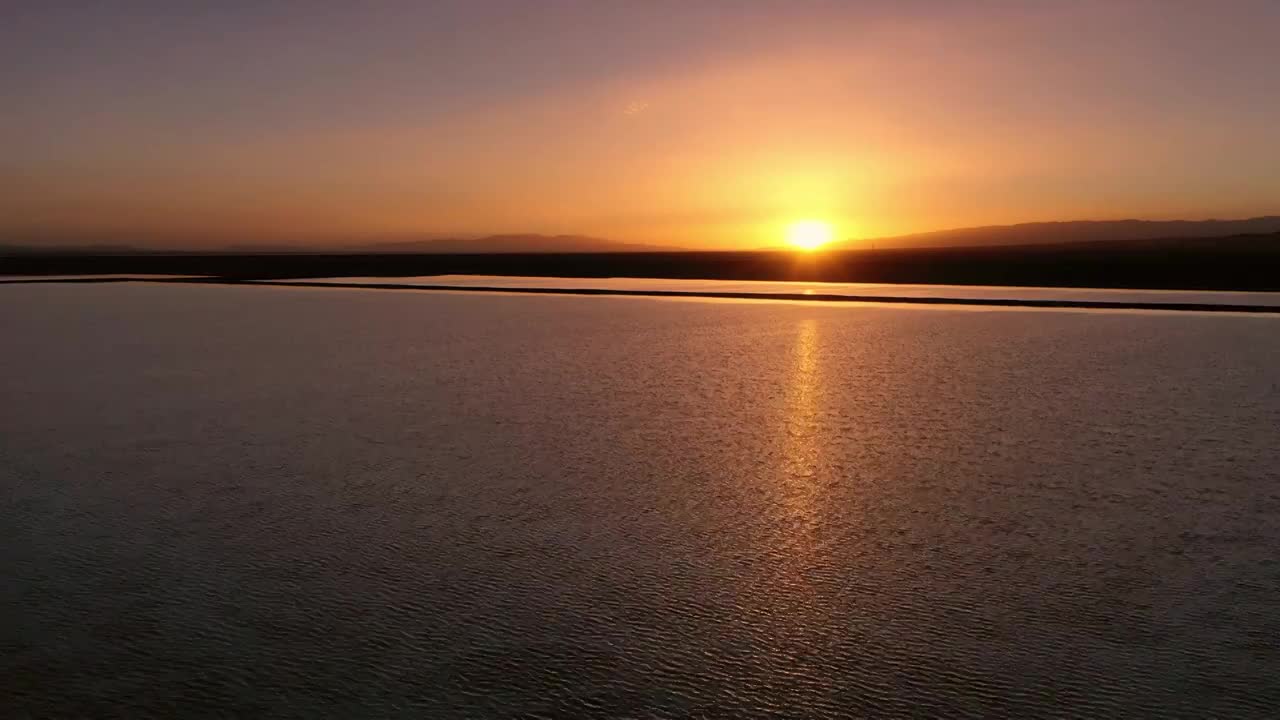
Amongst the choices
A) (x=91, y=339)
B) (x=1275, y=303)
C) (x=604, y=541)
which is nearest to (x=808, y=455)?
(x=604, y=541)

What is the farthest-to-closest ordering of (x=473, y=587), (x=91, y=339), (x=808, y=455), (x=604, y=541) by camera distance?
(x=91, y=339) → (x=808, y=455) → (x=604, y=541) → (x=473, y=587)

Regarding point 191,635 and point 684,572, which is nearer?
point 191,635

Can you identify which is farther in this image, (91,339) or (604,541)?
(91,339)

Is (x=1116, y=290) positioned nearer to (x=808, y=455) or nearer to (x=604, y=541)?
(x=808, y=455)

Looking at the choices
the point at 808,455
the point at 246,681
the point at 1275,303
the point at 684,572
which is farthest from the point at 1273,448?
the point at 1275,303

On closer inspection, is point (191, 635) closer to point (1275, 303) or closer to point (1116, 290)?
Answer: point (1275, 303)

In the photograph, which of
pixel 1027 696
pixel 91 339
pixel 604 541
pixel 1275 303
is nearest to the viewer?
pixel 1027 696
